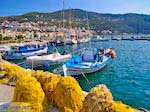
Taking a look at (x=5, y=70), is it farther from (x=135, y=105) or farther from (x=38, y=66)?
(x=38, y=66)

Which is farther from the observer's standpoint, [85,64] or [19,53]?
[19,53]

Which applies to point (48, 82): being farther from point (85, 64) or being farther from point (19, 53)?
point (19, 53)

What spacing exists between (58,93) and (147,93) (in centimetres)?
1344

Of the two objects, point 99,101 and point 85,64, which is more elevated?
point 99,101

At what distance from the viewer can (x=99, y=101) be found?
242 inches

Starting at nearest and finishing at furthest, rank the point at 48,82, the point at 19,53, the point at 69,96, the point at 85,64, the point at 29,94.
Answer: the point at 69,96 → the point at 29,94 → the point at 48,82 → the point at 85,64 → the point at 19,53

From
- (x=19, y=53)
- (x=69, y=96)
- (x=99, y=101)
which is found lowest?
(x=19, y=53)

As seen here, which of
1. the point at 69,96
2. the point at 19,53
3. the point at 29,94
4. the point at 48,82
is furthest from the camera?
the point at 19,53

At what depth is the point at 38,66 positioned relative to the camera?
106 ft

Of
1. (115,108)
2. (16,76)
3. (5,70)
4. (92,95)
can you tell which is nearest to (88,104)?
(92,95)

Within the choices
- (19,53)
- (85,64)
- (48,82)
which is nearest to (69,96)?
(48,82)

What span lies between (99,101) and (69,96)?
124cm

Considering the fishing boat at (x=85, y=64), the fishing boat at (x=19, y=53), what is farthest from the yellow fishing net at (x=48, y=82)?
the fishing boat at (x=19, y=53)

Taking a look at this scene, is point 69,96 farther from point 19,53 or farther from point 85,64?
point 19,53
